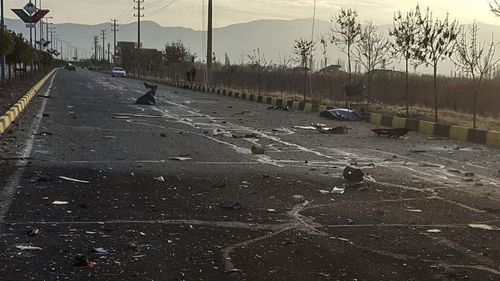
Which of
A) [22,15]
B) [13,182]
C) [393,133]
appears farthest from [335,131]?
[22,15]

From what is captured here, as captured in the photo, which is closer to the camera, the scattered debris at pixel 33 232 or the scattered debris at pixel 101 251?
the scattered debris at pixel 101 251

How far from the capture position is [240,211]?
22.5 ft

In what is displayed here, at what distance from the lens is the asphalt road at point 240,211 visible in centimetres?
496

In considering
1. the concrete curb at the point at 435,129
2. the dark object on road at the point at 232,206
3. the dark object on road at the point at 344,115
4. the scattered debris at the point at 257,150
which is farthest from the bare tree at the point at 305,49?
the dark object on road at the point at 232,206

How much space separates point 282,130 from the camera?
55.0ft

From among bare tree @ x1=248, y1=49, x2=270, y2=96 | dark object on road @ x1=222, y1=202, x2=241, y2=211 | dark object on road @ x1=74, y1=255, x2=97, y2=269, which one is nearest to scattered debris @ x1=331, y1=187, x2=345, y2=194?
dark object on road @ x1=222, y1=202, x2=241, y2=211

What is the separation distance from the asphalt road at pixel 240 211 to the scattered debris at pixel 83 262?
39 millimetres

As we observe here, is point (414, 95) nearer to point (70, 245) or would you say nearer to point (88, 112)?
point (88, 112)

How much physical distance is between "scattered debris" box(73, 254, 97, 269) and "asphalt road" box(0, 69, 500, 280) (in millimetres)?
39

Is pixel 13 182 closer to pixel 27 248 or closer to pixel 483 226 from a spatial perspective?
pixel 27 248

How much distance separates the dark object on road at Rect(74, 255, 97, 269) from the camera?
15.9ft

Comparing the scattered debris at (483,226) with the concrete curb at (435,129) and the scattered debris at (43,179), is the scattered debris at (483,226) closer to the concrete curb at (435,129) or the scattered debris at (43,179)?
the scattered debris at (43,179)

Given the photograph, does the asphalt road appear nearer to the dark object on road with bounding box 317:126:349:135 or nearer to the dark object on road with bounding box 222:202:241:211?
the dark object on road with bounding box 222:202:241:211

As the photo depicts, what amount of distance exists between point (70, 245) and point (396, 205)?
3798mm
